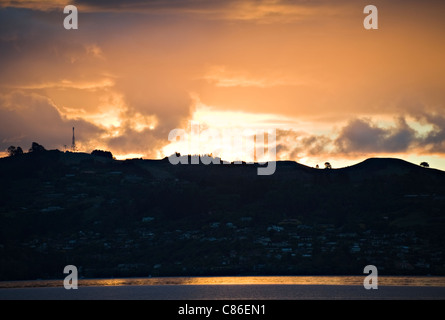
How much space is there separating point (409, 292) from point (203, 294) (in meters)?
46.4
